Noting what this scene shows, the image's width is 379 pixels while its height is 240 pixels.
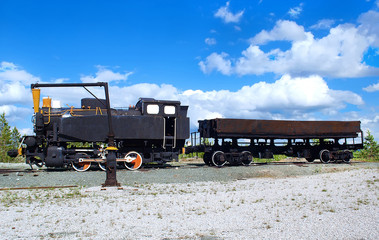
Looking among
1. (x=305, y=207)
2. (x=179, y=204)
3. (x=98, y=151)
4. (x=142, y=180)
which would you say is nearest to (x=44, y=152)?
(x=98, y=151)

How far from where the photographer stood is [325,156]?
66.9 ft

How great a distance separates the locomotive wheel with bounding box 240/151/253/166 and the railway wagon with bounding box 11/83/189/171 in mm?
3799

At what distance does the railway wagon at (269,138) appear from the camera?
1783cm

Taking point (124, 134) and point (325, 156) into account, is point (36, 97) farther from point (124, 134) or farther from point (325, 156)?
point (325, 156)

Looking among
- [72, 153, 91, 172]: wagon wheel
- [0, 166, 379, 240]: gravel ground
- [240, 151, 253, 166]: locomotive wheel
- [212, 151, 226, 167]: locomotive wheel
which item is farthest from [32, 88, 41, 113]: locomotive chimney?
[240, 151, 253, 166]: locomotive wheel

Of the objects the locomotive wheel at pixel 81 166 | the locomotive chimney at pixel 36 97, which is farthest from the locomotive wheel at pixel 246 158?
the locomotive chimney at pixel 36 97

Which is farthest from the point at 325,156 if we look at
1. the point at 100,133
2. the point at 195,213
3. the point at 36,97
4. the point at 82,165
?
the point at 36,97

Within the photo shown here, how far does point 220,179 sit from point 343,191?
4.68 m

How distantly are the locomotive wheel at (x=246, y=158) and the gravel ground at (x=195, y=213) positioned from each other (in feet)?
26.8

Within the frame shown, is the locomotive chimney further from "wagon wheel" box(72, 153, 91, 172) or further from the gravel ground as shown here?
the gravel ground

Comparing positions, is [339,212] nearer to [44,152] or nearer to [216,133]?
[216,133]

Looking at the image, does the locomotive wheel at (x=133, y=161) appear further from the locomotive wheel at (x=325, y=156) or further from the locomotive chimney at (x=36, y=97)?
the locomotive wheel at (x=325, y=156)

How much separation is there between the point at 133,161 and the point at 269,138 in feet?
26.3

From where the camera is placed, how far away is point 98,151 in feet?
49.1
